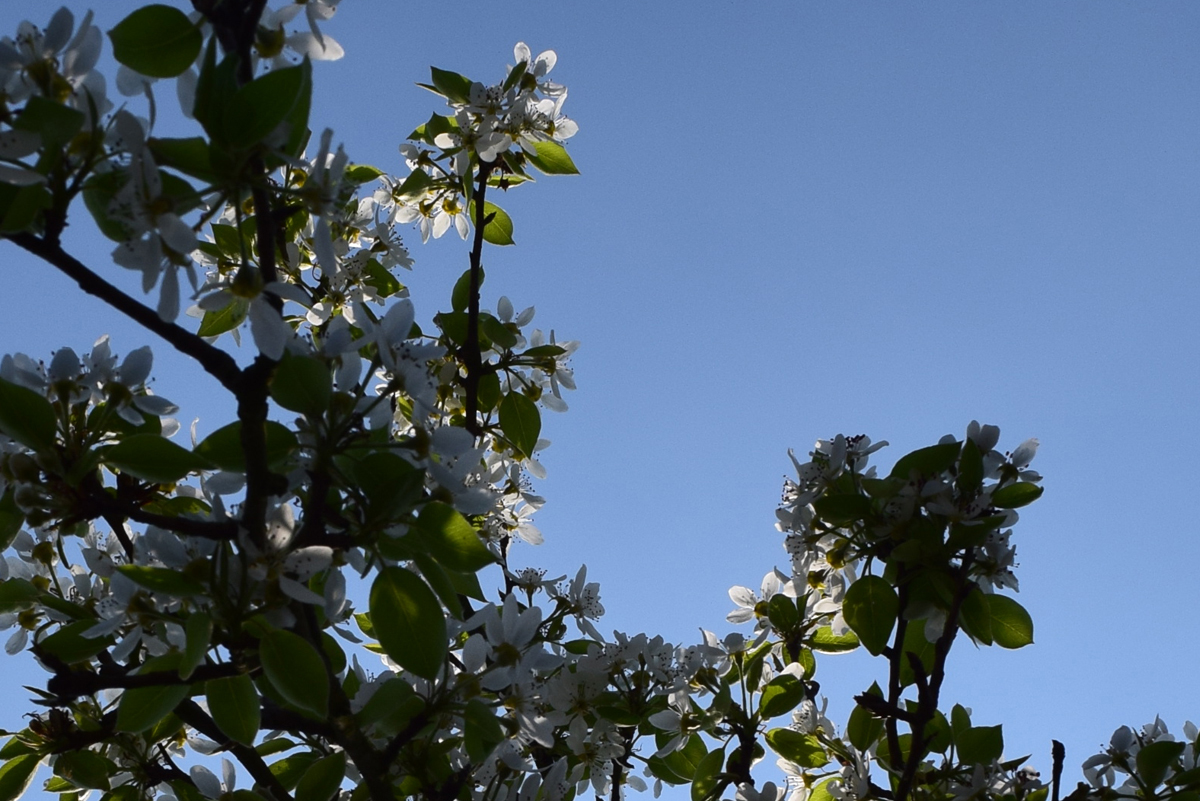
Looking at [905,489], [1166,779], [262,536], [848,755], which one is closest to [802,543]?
[905,489]

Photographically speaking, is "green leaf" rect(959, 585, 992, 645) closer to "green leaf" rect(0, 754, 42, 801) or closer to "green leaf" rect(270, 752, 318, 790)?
"green leaf" rect(270, 752, 318, 790)

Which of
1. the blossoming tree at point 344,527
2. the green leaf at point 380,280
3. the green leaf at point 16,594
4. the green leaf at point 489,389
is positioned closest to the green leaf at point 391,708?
the blossoming tree at point 344,527

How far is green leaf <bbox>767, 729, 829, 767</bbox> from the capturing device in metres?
2.50

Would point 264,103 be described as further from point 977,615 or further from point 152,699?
point 977,615

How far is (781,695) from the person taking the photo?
2445 mm

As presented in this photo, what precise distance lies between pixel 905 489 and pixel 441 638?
40.3 inches

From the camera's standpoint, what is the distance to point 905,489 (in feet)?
6.87

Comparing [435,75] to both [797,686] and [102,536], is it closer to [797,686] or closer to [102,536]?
[102,536]

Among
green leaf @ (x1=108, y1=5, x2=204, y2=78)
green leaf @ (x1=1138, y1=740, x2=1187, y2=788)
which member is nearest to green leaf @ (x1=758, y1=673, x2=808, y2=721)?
green leaf @ (x1=1138, y1=740, x2=1187, y2=788)

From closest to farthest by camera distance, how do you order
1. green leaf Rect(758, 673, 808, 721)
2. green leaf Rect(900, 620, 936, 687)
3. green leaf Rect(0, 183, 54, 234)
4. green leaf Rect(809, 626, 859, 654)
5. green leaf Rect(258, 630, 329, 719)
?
1. green leaf Rect(0, 183, 54, 234)
2. green leaf Rect(258, 630, 329, 719)
3. green leaf Rect(900, 620, 936, 687)
4. green leaf Rect(758, 673, 808, 721)
5. green leaf Rect(809, 626, 859, 654)

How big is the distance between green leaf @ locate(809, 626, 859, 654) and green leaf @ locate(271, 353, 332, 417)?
1666 millimetres

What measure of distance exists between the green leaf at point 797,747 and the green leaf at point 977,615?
0.56 m

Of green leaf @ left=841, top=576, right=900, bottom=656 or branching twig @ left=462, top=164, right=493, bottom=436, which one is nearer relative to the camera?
green leaf @ left=841, top=576, right=900, bottom=656

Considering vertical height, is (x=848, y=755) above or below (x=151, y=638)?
above
